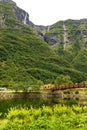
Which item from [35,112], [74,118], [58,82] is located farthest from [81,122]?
[58,82]

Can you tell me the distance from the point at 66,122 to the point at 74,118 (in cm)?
142

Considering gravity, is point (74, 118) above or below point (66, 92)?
above

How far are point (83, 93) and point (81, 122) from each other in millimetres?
116284

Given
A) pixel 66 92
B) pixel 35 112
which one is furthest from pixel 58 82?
pixel 35 112

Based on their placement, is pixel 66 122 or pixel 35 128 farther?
pixel 66 122

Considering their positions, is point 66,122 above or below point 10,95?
above

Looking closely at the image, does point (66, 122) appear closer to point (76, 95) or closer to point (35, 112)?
point (35, 112)

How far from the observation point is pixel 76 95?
470ft

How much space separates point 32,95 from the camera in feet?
484

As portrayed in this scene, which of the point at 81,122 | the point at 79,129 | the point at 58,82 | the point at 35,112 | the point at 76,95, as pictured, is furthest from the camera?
the point at 58,82

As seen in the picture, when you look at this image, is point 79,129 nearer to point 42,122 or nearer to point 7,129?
point 42,122

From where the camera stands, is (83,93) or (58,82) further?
(58,82)

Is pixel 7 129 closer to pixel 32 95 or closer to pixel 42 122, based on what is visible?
pixel 42 122

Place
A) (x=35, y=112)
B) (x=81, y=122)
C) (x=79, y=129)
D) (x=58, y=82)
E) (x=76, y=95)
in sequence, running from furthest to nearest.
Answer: (x=58, y=82) → (x=76, y=95) → (x=35, y=112) → (x=81, y=122) → (x=79, y=129)
